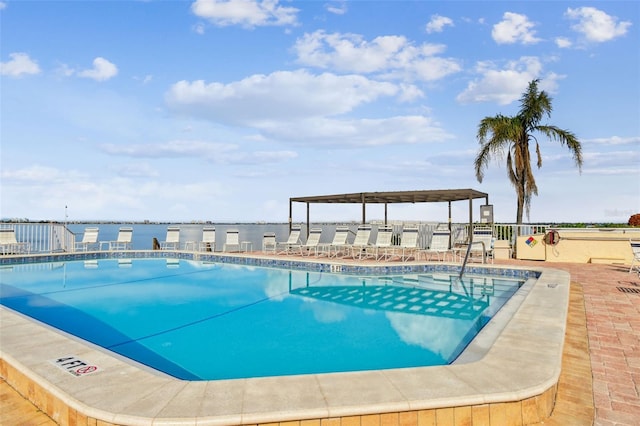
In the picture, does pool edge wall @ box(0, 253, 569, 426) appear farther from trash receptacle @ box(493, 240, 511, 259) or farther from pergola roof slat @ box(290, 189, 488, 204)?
trash receptacle @ box(493, 240, 511, 259)

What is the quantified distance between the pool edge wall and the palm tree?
1362 cm

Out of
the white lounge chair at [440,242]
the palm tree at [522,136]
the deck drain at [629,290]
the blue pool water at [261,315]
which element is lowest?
the blue pool water at [261,315]

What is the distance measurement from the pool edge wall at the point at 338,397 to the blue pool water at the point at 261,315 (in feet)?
3.95

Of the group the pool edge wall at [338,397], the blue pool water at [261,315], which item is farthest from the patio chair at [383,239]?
the pool edge wall at [338,397]

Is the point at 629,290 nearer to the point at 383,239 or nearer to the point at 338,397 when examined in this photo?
the point at 383,239

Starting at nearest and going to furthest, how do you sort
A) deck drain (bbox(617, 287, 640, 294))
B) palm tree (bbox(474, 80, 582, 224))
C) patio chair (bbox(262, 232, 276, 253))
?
deck drain (bbox(617, 287, 640, 294))
patio chair (bbox(262, 232, 276, 253))
palm tree (bbox(474, 80, 582, 224))

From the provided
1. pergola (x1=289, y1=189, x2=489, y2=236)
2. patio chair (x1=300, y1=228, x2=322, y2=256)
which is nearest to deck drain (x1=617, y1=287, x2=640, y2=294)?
pergola (x1=289, y1=189, x2=489, y2=236)

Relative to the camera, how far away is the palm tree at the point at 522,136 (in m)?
14.5

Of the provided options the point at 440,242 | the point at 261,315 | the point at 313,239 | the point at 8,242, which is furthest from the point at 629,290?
the point at 8,242

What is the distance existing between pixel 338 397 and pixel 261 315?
3684mm

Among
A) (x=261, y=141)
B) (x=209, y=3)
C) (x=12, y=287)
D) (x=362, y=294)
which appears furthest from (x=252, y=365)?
(x=261, y=141)

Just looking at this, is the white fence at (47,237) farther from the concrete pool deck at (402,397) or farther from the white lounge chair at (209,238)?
the concrete pool deck at (402,397)

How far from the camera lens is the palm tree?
14469 millimetres

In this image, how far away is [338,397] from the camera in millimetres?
2025
